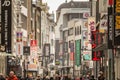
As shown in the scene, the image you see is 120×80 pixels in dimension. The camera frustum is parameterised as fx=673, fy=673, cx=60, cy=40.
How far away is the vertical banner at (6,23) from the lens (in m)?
57.4

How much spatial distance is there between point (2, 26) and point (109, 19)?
25.9 m

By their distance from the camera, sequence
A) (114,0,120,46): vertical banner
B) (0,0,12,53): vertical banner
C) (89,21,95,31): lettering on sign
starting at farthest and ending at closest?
1. (89,21,95,31): lettering on sign
2. (0,0,12,53): vertical banner
3. (114,0,120,46): vertical banner

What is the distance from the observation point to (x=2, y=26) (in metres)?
57.3

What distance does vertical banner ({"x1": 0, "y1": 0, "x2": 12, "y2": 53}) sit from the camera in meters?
57.4

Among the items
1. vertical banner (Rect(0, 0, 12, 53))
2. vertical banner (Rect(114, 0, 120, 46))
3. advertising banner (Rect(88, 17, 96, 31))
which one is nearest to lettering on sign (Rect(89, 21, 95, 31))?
advertising banner (Rect(88, 17, 96, 31))

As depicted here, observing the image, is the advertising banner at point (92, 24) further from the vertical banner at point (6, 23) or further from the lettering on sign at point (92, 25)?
the vertical banner at point (6, 23)

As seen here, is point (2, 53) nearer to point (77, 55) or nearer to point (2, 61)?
point (2, 61)

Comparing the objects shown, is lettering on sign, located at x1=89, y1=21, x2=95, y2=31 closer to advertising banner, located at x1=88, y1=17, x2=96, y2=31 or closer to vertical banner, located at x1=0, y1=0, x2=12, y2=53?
advertising banner, located at x1=88, y1=17, x2=96, y2=31

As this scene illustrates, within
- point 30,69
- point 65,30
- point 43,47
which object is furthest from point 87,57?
point 65,30

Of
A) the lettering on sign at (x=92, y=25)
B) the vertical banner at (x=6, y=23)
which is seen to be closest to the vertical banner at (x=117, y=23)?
the vertical banner at (x=6, y=23)

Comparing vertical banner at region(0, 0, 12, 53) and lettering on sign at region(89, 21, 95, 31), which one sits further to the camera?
lettering on sign at region(89, 21, 95, 31)

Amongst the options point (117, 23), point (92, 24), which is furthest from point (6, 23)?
point (117, 23)

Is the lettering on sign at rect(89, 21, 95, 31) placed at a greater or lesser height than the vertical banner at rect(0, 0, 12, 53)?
lesser

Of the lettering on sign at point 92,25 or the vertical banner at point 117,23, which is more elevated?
the vertical banner at point 117,23
